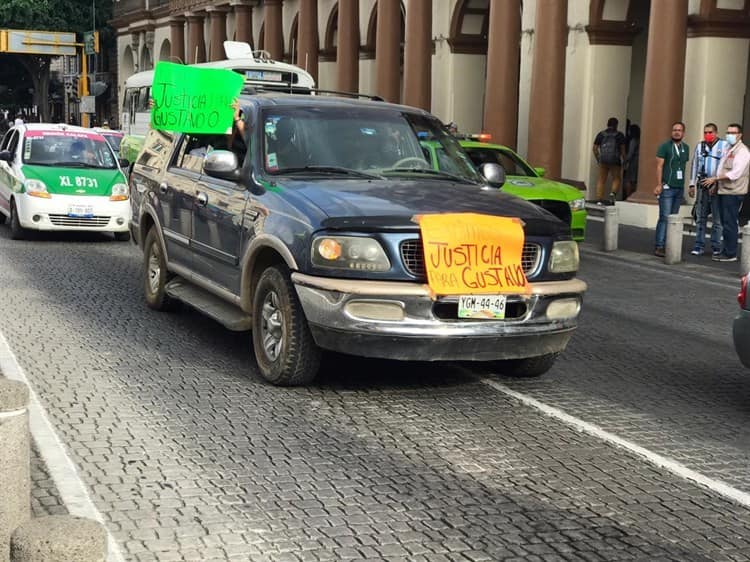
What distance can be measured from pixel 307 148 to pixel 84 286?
473 cm

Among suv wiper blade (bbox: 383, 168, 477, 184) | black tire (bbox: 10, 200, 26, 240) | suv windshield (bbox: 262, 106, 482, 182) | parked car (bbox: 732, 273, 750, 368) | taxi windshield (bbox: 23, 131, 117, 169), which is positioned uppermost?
suv windshield (bbox: 262, 106, 482, 182)

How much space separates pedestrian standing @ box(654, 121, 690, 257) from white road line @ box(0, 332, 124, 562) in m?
11.4

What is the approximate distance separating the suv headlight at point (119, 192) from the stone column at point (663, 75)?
30.2ft

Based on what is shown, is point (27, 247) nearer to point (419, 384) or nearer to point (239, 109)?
point (239, 109)

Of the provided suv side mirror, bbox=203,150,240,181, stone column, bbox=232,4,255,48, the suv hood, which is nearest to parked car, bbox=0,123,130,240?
suv side mirror, bbox=203,150,240,181

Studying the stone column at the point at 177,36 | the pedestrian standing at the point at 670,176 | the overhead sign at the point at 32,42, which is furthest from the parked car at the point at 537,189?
the overhead sign at the point at 32,42

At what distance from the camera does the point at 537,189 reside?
1584cm

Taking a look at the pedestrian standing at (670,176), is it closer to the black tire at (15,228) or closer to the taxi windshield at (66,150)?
the taxi windshield at (66,150)

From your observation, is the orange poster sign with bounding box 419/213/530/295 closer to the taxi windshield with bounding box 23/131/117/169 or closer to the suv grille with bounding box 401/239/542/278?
the suv grille with bounding box 401/239/542/278

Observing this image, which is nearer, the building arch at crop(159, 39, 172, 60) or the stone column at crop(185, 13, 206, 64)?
the stone column at crop(185, 13, 206, 64)

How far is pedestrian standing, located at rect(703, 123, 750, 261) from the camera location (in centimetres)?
1591

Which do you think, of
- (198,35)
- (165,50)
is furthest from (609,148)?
(165,50)

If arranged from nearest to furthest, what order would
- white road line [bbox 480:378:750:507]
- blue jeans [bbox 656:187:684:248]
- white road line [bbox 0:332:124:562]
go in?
white road line [bbox 0:332:124:562] < white road line [bbox 480:378:750:507] < blue jeans [bbox 656:187:684:248]

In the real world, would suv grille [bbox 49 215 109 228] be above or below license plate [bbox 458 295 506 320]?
below
